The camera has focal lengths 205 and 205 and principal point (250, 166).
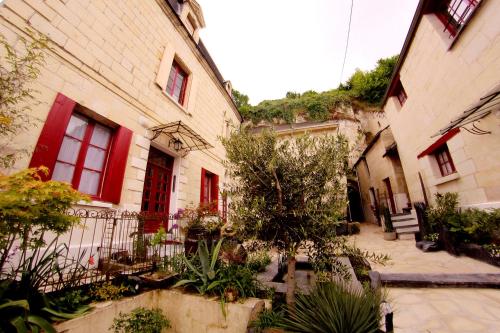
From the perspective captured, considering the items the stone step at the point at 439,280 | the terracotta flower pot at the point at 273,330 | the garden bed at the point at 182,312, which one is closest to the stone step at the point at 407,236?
the stone step at the point at 439,280

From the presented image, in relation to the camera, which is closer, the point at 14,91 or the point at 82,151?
the point at 14,91

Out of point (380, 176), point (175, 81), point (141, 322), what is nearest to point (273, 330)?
point (141, 322)

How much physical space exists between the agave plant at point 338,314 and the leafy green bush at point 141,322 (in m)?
1.91

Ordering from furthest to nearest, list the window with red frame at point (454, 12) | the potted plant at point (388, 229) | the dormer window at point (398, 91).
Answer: the dormer window at point (398, 91)
the potted plant at point (388, 229)
the window with red frame at point (454, 12)

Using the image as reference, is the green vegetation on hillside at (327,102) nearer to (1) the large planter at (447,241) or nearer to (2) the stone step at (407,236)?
(2) the stone step at (407,236)

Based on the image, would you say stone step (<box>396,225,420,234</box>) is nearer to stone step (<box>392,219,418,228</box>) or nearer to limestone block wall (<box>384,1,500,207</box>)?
stone step (<box>392,219,418,228</box>)

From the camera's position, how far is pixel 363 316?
2021 millimetres

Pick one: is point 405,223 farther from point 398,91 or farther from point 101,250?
point 101,250

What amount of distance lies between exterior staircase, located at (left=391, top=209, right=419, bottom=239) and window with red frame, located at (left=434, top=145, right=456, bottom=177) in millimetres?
2089

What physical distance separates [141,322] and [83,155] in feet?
10.7

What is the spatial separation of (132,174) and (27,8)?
10.9ft

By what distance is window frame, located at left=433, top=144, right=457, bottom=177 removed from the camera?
6373mm

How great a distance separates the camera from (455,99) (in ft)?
18.7

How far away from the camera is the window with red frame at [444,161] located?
6409 millimetres
